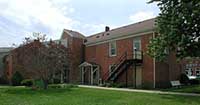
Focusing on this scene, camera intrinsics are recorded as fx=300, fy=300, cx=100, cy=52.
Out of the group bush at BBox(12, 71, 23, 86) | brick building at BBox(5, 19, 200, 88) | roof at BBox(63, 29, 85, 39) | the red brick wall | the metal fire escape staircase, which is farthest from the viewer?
roof at BBox(63, 29, 85, 39)

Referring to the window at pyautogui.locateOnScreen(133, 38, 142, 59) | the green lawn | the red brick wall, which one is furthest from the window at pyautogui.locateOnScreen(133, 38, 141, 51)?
the green lawn

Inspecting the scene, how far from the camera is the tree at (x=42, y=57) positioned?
2652 cm

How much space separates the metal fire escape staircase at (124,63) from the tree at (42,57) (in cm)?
699

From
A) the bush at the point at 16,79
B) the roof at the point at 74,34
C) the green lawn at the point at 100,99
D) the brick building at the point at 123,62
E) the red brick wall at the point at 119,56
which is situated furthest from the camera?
the roof at the point at 74,34

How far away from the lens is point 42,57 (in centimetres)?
2647

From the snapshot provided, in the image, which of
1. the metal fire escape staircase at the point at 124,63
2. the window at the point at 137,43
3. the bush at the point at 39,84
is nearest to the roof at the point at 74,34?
the metal fire escape staircase at the point at 124,63

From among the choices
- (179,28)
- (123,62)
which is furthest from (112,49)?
(179,28)

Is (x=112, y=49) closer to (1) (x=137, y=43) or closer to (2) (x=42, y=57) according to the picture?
(1) (x=137, y=43)

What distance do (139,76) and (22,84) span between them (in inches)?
548

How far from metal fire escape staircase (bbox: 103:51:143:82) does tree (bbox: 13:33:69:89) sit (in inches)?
275

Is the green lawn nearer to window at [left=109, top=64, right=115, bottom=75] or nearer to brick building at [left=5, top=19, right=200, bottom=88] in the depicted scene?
brick building at [left=5, top=19, right=200, bottom=88]

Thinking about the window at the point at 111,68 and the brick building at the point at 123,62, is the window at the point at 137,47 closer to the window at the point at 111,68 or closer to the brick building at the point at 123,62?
the brick building at the point at 123,62

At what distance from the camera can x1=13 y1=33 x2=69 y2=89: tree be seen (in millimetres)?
26516

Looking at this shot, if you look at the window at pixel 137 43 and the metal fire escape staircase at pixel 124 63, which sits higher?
the window at pixel 137 43
